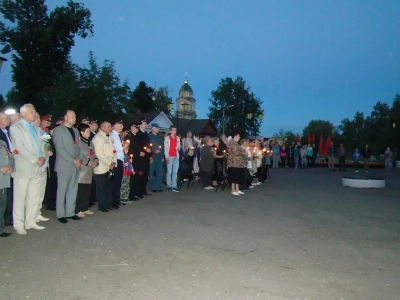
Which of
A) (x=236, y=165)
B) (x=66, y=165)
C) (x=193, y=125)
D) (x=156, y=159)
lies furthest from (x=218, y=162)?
(x=193, y=125)

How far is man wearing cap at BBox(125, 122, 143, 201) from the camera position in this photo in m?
11.5

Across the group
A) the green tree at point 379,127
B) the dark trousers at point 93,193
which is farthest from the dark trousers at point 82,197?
the green tree at point 379,127

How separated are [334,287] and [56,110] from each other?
34.8 metres

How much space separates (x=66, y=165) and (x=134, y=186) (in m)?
3.55

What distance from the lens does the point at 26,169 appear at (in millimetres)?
7535

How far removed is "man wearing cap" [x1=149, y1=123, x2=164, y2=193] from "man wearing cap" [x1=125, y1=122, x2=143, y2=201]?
139cm

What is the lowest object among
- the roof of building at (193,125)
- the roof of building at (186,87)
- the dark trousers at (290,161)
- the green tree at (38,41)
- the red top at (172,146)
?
the dark trousers at (290,161)

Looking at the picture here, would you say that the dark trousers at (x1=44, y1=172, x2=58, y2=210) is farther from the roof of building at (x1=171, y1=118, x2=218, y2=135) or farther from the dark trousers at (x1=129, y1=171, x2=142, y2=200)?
the roof of building at (x1=171, y1=118, x2=218, y2=135)

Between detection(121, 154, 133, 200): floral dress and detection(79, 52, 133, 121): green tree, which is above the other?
detection(79, 52, 133, 121): green tree

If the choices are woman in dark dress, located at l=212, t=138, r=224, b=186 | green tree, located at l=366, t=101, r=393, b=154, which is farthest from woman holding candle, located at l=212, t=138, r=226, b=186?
green tree, located at l=366, t=101, r=393, b=154

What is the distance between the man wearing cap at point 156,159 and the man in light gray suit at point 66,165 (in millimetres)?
4706

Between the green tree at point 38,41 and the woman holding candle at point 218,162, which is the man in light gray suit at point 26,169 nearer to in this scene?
the woman holding candle at point 218,162

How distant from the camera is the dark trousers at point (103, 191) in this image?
31.4ft

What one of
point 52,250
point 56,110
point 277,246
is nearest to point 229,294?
point 277,246
